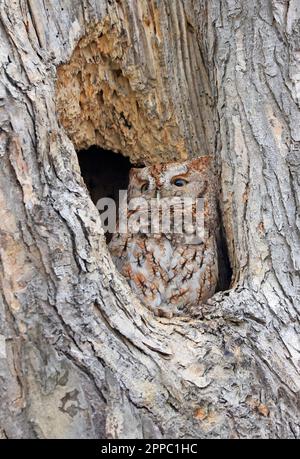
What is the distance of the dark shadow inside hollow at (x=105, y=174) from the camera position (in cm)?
333

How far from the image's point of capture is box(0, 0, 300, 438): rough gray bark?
67.7 inches

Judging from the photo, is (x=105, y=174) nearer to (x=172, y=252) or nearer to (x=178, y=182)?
(x=178, y=182)

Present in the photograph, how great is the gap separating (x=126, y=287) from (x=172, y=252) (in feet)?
2.01

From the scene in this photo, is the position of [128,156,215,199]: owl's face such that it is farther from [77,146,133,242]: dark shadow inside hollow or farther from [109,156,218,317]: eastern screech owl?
[77,146,133,242]: dark shadow inside hollow

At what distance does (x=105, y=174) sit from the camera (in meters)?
3.38

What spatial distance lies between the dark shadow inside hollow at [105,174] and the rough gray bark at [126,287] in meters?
0.99

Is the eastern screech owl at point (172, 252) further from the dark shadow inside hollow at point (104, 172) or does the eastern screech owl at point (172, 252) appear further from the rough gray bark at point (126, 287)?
the dark shadow inside hollow at point (104, 172)

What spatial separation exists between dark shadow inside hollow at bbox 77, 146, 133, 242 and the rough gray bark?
99 centimetres

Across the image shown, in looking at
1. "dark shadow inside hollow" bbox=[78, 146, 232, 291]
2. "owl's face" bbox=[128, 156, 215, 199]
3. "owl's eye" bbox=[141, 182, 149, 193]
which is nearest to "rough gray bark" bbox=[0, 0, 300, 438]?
"owl's face" bbox=[128, 156, 215, 199]

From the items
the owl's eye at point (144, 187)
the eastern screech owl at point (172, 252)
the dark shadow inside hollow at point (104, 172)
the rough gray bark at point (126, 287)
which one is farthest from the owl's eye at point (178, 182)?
the dark shadow inside hollow at point (104, 172)

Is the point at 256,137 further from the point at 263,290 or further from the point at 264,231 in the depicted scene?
the point at 263,290
